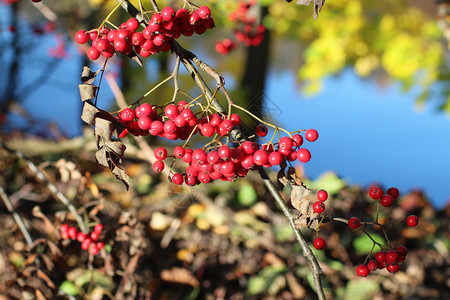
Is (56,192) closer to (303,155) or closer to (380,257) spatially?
(303,155)

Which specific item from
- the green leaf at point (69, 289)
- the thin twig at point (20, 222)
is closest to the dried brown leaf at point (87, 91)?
the thin twig at point (20, 222)

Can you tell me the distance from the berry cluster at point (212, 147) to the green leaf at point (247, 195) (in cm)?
222

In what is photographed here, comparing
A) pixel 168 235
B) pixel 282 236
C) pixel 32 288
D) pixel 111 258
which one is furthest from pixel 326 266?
pixel 32 288

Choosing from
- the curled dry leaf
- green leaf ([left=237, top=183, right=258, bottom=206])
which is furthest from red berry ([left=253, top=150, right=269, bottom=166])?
green leaf ([left=237, top=183, right=258, bottom=206])

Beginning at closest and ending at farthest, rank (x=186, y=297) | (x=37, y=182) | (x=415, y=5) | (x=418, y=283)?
(x=186, y=297) → (x=418, y=283) → (x=37, y=182) → (x=415, y=5)

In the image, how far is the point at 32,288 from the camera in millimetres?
1600

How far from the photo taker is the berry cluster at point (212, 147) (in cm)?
84

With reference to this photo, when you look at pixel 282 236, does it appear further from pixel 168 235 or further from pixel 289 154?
pixel 289 154

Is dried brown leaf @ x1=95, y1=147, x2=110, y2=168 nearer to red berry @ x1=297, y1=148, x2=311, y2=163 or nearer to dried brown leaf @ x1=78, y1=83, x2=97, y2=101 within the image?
dried brown leaf @ x1=78, y1=83, x2=97, y2=101

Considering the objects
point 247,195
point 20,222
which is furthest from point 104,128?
point 247,195

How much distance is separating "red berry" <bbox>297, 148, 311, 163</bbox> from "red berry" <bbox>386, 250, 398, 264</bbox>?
363mm

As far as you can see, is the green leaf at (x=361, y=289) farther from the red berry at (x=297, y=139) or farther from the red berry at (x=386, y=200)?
the red berry at (x=297, y=139)

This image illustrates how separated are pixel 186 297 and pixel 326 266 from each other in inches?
32.3

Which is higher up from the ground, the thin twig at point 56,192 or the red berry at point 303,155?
the red berry at point 303,155
